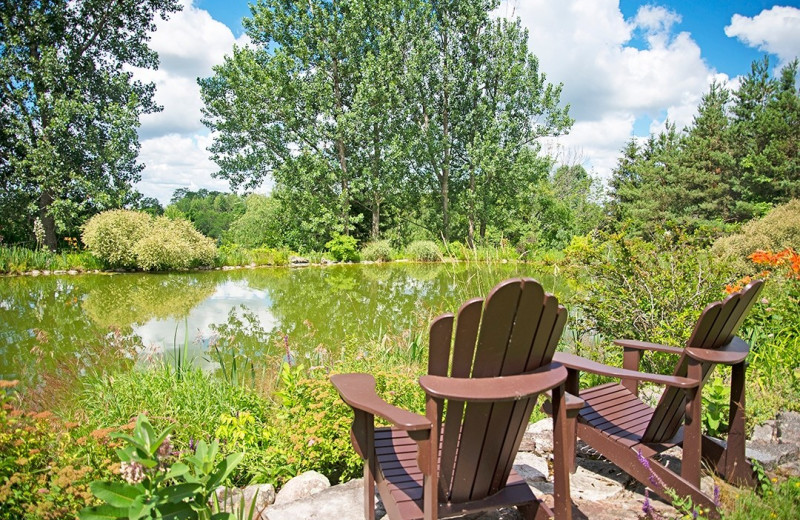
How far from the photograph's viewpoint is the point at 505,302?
1277 millimetres

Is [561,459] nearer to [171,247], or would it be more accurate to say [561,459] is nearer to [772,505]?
[772,505]

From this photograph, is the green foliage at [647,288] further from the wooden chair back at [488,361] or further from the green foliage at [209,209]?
the green foliage at [209,209]

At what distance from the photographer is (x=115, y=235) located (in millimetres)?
10727

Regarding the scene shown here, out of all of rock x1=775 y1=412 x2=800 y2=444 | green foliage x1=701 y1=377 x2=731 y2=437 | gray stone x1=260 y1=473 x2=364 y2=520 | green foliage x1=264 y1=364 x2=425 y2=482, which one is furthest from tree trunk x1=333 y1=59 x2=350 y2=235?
gray stone x1=260 y1=473 x2=364 y2=520

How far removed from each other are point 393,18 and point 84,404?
1555 centimetres

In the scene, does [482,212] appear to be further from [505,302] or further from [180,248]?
[505,302]

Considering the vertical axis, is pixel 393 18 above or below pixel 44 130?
above

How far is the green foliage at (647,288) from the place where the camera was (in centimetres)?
333

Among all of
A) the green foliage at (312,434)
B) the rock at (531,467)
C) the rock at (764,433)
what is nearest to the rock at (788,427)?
the rock at (764,433)

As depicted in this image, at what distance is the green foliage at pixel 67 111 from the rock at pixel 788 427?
1361 cm

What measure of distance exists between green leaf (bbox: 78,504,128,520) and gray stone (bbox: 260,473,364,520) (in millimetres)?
746

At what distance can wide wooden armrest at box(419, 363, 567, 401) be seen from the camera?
3.96 feet

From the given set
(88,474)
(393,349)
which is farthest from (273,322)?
(88,474)

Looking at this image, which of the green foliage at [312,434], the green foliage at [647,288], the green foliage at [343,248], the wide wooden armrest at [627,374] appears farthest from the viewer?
the green foliage at [343,248]
